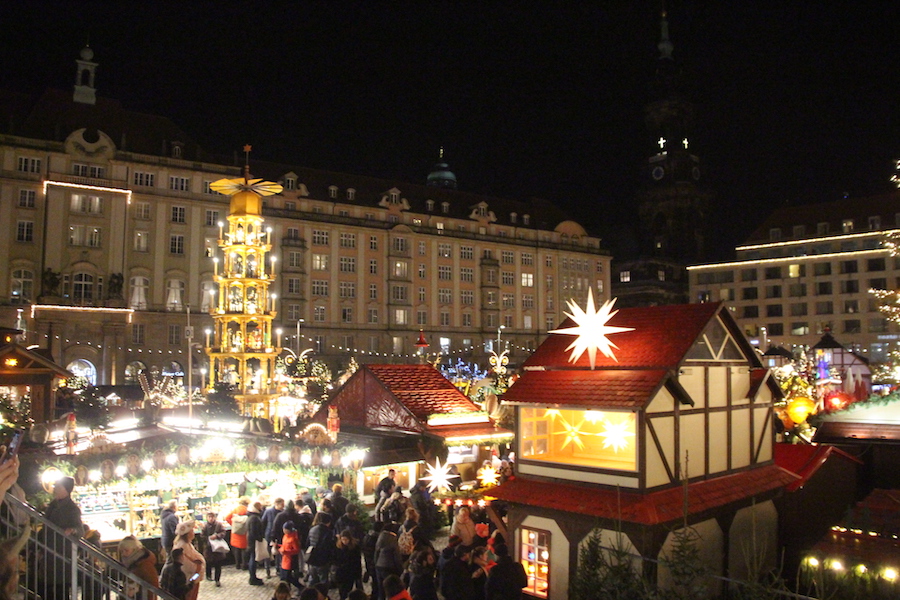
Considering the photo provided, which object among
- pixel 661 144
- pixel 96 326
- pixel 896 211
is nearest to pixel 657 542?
pixel 96 326

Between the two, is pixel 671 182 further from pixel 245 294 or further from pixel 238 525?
pixel 238 525

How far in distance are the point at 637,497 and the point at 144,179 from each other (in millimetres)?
47062

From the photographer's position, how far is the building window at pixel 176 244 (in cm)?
5066

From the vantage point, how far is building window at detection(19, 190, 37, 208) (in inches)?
1793

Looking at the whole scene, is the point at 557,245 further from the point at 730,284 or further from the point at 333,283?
the point at 333,283

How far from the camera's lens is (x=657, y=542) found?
418 inches

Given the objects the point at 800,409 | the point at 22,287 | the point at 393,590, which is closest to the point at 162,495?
the point at 393,590

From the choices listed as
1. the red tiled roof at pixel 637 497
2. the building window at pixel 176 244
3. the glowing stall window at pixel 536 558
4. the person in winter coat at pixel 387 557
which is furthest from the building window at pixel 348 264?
the person in winter coat at pixel 387 557

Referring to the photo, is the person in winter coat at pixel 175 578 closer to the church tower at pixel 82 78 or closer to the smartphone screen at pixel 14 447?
the smartphone screen at pixel 14 447

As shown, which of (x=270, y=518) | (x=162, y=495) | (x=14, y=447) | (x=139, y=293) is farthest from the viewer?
(x=139, y=293)

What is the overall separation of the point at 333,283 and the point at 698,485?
1948 inches

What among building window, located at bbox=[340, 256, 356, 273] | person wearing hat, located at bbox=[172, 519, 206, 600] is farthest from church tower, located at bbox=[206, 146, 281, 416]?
building window, located at bbox=[340, 256, 356, 273]

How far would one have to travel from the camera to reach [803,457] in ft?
50.3

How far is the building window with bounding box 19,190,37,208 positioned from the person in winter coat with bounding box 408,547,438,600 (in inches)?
1797
